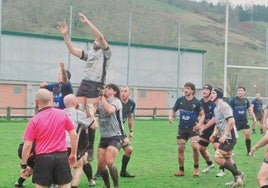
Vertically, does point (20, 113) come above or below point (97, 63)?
below

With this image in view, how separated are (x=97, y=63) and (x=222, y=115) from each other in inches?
155

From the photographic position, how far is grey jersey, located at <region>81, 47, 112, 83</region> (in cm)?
1073

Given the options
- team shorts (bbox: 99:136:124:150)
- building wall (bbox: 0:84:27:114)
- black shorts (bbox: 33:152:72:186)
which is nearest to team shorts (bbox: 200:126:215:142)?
team shorts (bbox: 99:136:124:150)

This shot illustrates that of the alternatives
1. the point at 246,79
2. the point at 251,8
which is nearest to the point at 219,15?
the point at 251,8

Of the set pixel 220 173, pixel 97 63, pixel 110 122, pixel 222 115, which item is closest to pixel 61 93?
pixel 110 122

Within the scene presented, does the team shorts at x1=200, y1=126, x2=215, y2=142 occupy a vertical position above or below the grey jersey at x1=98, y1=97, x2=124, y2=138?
below

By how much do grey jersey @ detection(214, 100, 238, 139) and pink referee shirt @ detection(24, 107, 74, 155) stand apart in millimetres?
5640

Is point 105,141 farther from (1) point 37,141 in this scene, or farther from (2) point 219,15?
(2) point 219,15

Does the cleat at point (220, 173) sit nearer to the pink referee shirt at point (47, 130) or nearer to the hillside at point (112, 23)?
the pink referee shirt at point (47, 130)

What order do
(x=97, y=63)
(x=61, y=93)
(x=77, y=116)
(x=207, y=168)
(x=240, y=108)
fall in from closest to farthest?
(x=77, y=116)
(x=97, y=63)
(x=61, y=93)
(x=207, y=168)
(x=240, y=108)

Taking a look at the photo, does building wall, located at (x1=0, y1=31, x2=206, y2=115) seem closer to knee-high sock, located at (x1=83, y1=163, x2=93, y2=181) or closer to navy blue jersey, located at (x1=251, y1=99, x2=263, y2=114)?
navy blue jersey, located at (x1=251, y1=99, x2=263, y2=114)

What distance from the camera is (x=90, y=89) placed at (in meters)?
10.8

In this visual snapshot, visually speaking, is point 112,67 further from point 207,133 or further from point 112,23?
point 207,133

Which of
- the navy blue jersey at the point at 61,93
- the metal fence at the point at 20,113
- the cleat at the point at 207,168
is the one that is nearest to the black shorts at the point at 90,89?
the navy blue jersey at the point at 61,93
